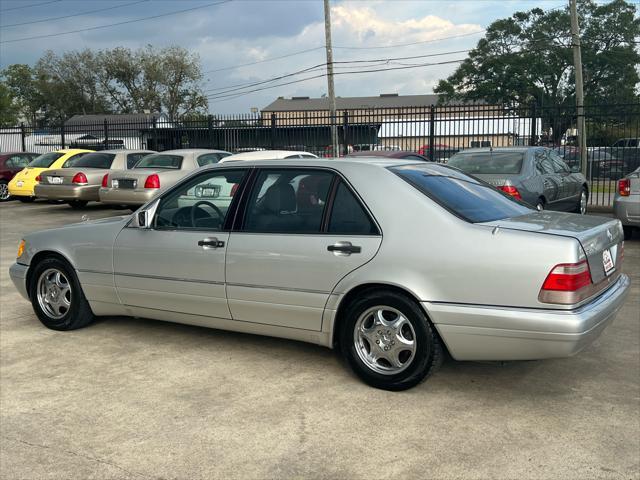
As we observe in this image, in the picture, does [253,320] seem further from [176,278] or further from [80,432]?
[80,432]

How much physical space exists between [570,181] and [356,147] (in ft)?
35.7

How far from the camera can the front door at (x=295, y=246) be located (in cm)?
430

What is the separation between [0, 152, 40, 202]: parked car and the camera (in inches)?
785

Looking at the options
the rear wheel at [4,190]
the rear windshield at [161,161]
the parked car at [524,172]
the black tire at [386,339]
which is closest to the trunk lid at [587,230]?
the black tire at [386,339]

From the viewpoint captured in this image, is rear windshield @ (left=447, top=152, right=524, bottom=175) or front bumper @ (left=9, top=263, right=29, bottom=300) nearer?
front bumper @ (left=9, top=263, right=29, bottom=300)

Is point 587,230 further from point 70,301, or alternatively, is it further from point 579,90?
point 579,90

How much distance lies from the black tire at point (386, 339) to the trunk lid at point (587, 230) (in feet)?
2.56

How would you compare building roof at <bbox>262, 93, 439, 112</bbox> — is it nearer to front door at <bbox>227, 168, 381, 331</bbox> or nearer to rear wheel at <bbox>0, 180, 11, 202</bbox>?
rear wheel at <bbox>0, 180, 11, 202</bbox>

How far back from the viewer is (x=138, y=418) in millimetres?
3893

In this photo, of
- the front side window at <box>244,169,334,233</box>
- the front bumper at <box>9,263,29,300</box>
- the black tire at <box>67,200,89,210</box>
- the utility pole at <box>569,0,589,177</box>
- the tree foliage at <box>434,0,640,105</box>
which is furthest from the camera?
the tree foliage at <box>434,0,640,105</box>

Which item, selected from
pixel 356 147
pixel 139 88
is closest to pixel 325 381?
pixel 356 147

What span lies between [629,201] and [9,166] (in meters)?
17.7

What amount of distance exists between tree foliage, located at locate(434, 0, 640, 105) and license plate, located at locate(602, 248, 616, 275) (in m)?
51.3

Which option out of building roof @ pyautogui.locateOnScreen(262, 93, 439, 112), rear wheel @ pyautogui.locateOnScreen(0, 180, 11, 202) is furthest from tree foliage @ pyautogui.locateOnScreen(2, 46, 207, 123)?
rear wheel @ pyautogui.locateOnScreen(0, 180, 11, 202)
